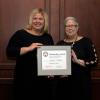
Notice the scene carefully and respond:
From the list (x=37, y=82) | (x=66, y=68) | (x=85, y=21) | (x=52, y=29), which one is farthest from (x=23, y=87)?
(x=85, y=21)

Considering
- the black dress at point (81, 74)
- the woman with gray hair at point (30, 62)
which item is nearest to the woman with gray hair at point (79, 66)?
the black dress at point (81, 74)

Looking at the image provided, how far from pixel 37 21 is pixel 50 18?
495mm

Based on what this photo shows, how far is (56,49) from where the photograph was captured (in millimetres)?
2611

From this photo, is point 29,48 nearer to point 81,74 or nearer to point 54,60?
point 54,60

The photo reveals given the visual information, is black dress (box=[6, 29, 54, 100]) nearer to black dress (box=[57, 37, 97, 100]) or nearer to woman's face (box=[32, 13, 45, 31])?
woman's face (box=[32, 13, 45, 31])

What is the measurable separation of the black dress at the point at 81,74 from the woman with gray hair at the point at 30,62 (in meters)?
0.21

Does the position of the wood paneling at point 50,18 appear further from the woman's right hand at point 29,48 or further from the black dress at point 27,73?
the woman's right hand at point 29,48

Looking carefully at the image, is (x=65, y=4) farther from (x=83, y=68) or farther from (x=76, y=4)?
(x=83, y=68)

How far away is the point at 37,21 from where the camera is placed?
2.63m

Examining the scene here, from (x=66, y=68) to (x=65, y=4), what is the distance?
805mm

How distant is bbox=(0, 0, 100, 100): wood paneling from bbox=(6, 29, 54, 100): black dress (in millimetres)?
441

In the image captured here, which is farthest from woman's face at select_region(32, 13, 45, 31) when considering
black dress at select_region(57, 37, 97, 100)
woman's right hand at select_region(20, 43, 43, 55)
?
black dress at select_region(57, 37, 97, 100)

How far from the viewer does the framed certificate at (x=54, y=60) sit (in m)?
2.59

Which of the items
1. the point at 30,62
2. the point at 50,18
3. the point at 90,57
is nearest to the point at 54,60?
the point at 30,62
